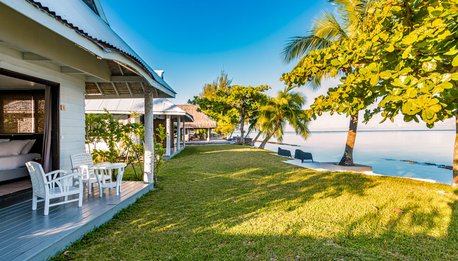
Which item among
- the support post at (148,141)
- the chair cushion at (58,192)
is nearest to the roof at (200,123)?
the support post at (148,141)

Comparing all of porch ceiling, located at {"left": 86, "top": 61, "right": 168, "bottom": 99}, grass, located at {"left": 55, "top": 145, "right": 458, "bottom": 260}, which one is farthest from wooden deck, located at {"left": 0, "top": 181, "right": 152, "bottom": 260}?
porch ceiling, located at {"left": 86, "top": 61, "right": 168, "bottom": 99}

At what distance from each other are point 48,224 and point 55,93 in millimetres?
3140

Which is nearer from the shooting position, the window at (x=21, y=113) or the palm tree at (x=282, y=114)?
the window at (x=21, y=113)

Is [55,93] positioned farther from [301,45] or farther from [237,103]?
[237,103]

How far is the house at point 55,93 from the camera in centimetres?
309

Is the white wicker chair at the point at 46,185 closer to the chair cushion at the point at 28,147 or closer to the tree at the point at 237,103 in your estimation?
the chair cushion at the point at 28,147

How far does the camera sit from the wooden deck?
9.83 ft

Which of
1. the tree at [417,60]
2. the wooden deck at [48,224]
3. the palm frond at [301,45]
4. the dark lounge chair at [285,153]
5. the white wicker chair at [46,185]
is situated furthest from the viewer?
the dark lounge chair at [285,153]

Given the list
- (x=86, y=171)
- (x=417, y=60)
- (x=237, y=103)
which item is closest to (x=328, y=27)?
(x=417, y=60)

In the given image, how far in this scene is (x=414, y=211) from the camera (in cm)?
504

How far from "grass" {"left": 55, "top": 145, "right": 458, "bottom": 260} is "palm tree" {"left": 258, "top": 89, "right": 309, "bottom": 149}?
43.3 feet

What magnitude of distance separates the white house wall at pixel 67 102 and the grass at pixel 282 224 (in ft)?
7.27

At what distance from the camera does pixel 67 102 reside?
6.03 meters

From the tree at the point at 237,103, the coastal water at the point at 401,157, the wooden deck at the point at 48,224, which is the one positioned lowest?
the coastal water at the point at 401,157
